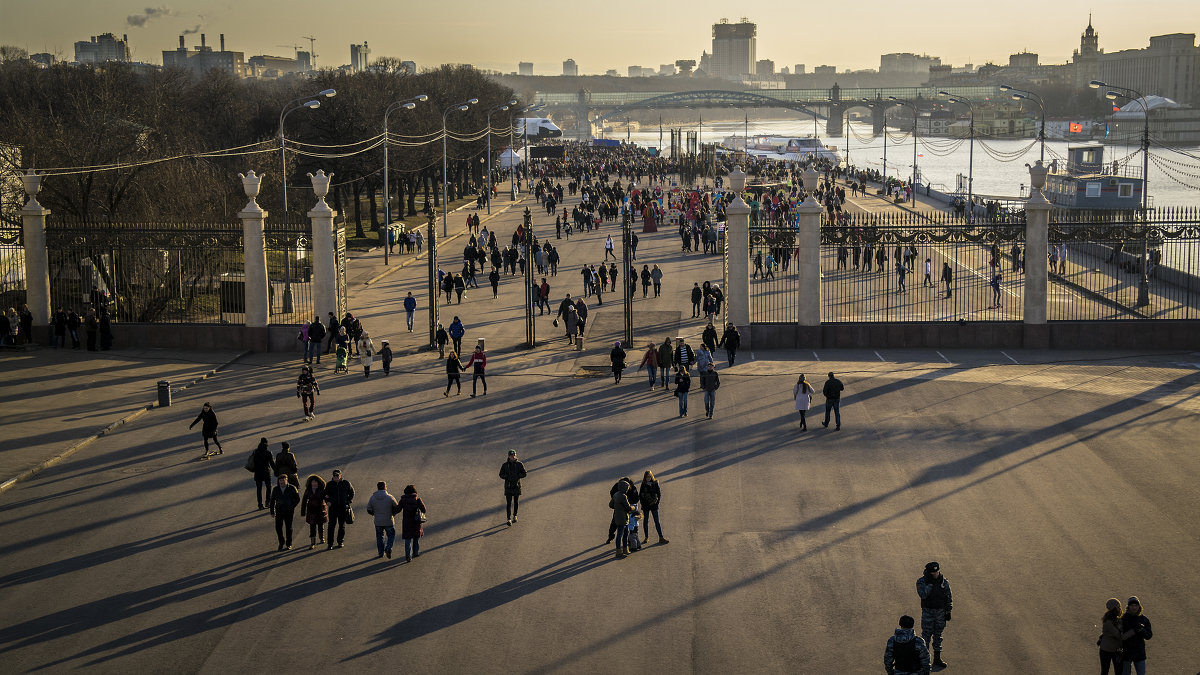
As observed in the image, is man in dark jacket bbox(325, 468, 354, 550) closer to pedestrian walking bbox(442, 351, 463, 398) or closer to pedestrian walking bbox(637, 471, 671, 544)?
pedestrian walking bbox(637, 471, 671, 544)

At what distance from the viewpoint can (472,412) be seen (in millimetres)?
24000

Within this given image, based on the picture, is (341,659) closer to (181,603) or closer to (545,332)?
(181,603)

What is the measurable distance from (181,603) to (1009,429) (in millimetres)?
14549

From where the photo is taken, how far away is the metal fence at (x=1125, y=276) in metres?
29.4

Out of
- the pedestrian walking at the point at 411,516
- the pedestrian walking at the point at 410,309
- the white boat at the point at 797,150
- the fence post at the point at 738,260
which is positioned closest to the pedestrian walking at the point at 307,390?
the pedestrian walking at the point at 411,516

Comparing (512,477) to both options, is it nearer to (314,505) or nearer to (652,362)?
(314,505)

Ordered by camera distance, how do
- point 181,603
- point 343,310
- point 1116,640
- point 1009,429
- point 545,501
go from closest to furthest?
1. point 1116,640
2. point 181,603
3. point 545,501
4. point 1009,429
5. point 343,310

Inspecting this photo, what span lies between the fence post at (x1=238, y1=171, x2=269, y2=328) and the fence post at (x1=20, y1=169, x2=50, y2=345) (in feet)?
17.0

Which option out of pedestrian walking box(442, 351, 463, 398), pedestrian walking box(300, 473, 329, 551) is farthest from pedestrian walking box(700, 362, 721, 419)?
pedestrian walking box(300, 473, 329, 551)

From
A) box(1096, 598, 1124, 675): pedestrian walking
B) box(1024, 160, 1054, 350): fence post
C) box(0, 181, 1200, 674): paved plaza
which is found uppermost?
box(1024, 160, 1054, 350): fence post

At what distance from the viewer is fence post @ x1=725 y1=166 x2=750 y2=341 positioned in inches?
1150

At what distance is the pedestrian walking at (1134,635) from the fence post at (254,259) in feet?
74.7

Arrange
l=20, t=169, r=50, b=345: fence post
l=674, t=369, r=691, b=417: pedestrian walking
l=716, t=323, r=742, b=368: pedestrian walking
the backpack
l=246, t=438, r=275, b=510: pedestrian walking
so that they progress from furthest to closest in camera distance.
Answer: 1. l=20, t=169, r=50, b=345: fence post
2. l=716, t=323, r=742, b=368: pedestrian walking
3. l=674, t=369, r=691, b=417: pedestrian walking
4. l=246, t=438, r=275, b=510: pedestrian walking
5. the backpack

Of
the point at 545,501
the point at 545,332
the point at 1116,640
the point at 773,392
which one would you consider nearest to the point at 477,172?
the point at 545,332
